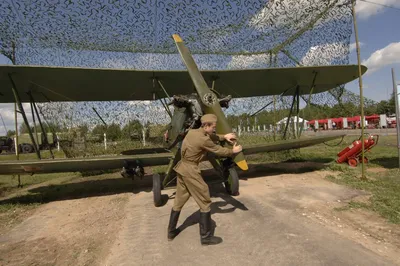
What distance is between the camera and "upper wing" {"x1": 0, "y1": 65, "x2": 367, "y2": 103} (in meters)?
6.45

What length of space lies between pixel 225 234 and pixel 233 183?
2.00 metres

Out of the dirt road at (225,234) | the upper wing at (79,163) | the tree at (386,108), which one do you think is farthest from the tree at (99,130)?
the tree at (386,108)

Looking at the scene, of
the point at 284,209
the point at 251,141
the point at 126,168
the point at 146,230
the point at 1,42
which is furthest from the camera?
the point at 251,141

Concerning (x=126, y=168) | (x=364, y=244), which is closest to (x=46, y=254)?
(x=126, y=168)

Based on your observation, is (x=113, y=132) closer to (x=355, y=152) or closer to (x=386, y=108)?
(x=355, y=152)

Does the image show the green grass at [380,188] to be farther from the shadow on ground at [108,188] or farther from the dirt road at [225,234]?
the shadow on ground at [108,188]

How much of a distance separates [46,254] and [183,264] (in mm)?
2068

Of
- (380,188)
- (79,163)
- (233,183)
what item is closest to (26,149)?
(79,163)

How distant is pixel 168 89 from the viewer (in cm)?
827

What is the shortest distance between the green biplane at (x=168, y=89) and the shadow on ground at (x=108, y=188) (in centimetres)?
101

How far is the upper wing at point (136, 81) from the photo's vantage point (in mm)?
6449

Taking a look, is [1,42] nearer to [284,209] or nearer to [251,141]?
[284,209]

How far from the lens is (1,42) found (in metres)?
7.01

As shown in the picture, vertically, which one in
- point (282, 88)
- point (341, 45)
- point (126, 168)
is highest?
point (341, 45)
